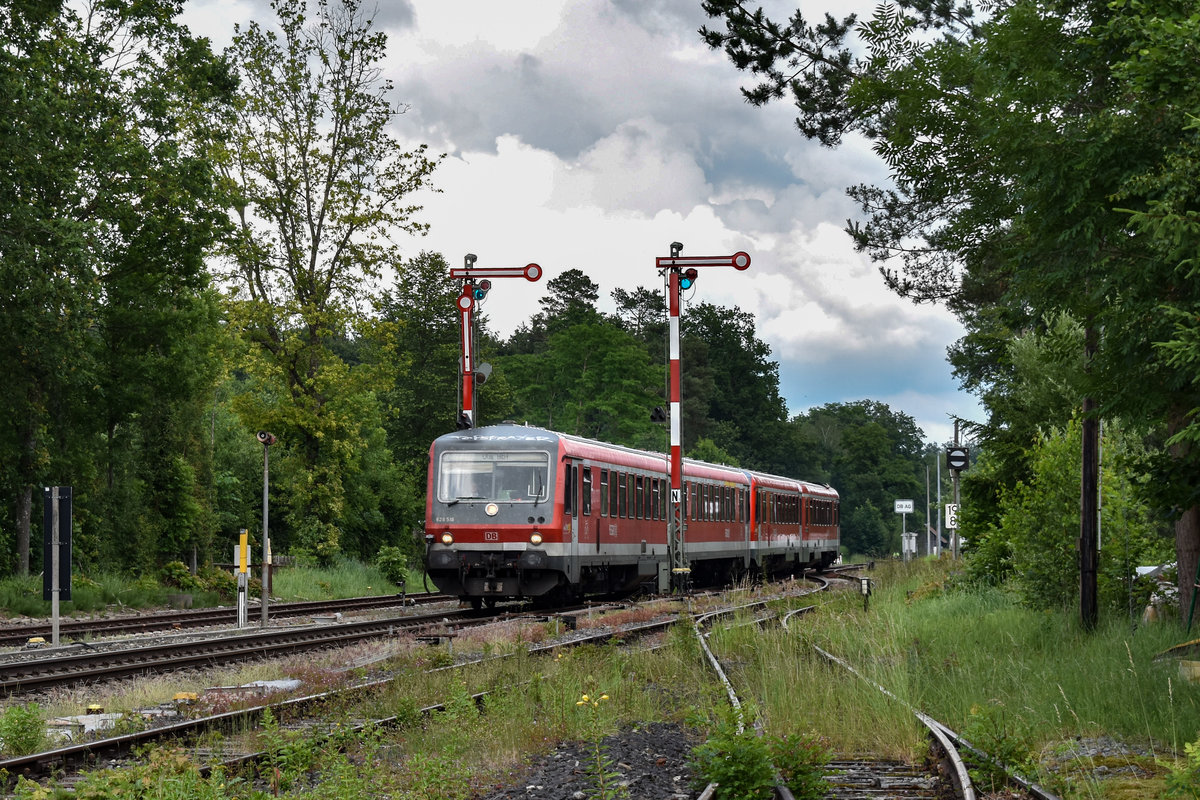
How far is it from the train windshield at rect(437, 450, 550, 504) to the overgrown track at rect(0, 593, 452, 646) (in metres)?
3.76

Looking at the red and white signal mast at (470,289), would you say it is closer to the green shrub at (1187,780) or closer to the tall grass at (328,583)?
the tall grass at (328,583)

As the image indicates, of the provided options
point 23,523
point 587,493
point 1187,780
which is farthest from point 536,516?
point 1187,780

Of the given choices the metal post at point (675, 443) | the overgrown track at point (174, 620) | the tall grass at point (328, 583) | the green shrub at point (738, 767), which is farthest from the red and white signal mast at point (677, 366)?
the green shrub at point (738, 767)

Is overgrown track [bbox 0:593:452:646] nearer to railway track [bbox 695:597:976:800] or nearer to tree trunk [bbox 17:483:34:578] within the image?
tree trunk [bbox 17:483:34:578]

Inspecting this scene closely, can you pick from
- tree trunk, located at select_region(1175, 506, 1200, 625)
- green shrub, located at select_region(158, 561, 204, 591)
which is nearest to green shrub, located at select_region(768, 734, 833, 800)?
tree trunk, located at select_region(1175, 506, 1200, 625)

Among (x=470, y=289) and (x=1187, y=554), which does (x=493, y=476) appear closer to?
(x=470, y=289)

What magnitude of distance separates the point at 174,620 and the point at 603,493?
8153 millimetres

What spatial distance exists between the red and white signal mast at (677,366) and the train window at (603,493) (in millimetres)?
1425

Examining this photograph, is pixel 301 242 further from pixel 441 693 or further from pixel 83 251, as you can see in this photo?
pixel 441 693

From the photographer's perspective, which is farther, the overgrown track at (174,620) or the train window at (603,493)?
the train window at (603,493)

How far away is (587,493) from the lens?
84.0 ft

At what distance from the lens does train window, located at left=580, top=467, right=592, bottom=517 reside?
2541 cm

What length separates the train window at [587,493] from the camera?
25406mm

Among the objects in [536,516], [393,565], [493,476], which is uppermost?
[493,476]
